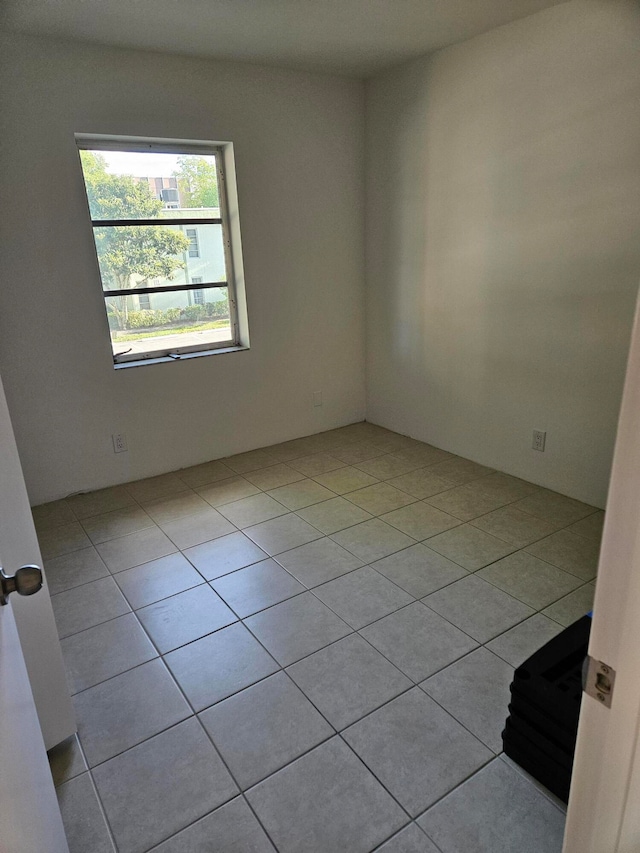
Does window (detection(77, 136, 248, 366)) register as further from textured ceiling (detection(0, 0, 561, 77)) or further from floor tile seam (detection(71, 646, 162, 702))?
floor tile seam (detection(71, 646, 162, 702))

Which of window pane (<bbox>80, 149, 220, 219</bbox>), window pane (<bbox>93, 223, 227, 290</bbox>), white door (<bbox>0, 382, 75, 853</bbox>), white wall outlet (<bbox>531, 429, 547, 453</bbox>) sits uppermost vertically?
window pane (<bbox>80, 149, 220, 219</bbox>)

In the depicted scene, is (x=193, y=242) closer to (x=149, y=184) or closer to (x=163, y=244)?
(x=163, y=244)

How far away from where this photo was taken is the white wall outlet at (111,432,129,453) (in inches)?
131

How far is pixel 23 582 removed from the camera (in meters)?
0.84

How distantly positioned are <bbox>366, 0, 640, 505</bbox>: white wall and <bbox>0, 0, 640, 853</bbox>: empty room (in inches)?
0.7

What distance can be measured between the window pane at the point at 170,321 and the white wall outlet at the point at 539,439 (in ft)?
6.78

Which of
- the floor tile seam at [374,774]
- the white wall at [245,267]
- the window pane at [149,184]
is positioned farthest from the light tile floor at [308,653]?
the window pane at [149,184]

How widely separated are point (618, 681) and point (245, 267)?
3.34 meters

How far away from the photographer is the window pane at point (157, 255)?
3.18 meters

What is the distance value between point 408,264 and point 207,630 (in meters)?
2.70

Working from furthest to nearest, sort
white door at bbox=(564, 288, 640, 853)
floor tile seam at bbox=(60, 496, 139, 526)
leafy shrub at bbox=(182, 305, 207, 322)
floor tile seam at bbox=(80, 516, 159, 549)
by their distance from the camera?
leafy shrub at bbox=(182, 305, 207, 322) < floor tile seam at bbox=(60, 496, 139, 526) < floor tile seam at bbox=(80, 516, 159, 549) < white door at bbox=(564, 288, 640, 853)

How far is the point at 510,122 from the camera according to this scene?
114 inches

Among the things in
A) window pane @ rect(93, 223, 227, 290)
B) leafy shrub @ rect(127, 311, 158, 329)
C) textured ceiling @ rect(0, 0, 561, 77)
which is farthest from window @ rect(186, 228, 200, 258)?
textured ceiling @ rect(0, 0, 561, 77)

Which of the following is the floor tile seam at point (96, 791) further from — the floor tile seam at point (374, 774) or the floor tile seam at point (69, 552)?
the floor tile seam at point (69, 552)
